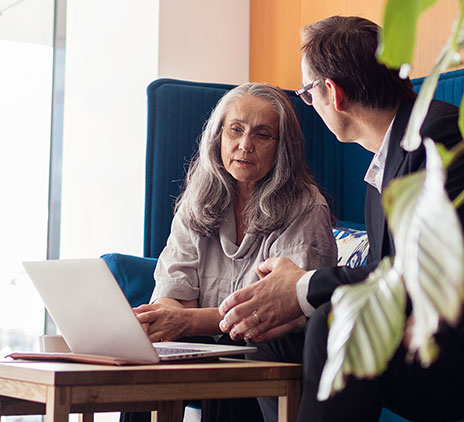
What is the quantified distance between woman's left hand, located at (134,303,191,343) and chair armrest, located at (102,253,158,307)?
0.47 m

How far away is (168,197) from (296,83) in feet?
3.11

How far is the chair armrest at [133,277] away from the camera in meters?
2.08

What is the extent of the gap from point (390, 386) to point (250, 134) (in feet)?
3.12

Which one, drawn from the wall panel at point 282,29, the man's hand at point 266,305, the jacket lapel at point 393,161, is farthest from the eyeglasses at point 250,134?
the wall panel at point 282,29

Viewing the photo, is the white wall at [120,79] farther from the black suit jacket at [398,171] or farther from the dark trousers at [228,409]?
the black suit jacket at [398,171]

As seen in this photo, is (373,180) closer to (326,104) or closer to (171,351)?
(326,104)

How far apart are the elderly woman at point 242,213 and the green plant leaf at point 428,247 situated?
4.42ft

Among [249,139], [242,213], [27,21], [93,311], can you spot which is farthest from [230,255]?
[27,21]

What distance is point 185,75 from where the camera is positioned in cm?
314

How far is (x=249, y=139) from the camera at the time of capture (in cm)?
190

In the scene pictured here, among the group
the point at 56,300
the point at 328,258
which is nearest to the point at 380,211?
the point at 328,258

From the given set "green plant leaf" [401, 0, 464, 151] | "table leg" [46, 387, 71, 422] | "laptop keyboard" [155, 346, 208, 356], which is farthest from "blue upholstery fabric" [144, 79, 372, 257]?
"green plant leaf" [401, 0, 464, 151]

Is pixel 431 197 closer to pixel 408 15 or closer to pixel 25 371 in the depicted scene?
pixel 408 15

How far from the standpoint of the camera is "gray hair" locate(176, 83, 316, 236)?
1.82m
